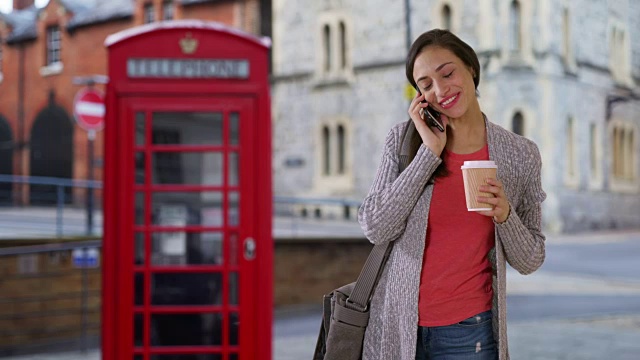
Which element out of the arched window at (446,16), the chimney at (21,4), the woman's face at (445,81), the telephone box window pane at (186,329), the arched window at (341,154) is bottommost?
the telephone box window pane at (186,329)

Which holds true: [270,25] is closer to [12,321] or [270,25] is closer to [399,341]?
[12,321]

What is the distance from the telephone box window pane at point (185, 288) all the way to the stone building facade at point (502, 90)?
3.70 metres

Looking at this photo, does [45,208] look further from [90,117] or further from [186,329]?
[186,329]

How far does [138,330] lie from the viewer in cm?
391

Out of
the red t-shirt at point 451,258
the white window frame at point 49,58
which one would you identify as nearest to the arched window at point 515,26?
the white window frame at point 49,58

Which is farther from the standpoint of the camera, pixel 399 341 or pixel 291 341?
pixel 291 341

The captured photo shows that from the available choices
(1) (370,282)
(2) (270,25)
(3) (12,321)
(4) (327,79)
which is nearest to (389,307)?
(1) (370,282)

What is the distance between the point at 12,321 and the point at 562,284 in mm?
5395

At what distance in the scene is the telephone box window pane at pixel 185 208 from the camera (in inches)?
151

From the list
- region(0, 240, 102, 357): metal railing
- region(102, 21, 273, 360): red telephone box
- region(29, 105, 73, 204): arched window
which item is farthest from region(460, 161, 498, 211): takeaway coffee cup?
region(29, 105, 73, 204): arched window

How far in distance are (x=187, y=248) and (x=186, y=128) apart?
544 millimetres

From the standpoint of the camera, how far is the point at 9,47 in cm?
930

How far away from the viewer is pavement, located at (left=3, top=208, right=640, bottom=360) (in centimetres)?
550

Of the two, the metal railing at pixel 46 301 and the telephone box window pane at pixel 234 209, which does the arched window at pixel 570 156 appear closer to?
the metal railing at pixel 46 301
